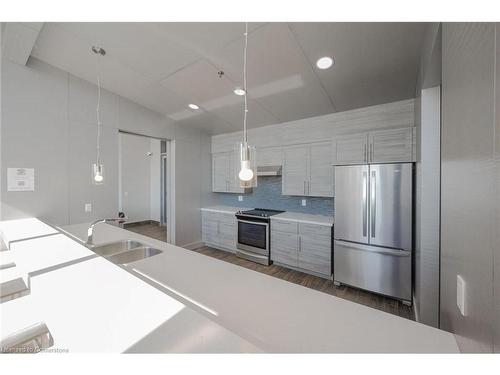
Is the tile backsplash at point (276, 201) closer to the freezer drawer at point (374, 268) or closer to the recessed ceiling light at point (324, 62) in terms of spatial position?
the freezer drawer at point (374, 268)

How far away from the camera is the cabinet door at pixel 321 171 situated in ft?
10.1

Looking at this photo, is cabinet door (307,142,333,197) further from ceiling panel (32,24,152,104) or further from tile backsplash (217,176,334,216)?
ceiling panel (32,24,152,104)

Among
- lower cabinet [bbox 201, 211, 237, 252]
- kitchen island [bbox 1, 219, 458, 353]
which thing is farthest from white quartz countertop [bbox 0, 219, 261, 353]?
lower cabinet [bbox 201, 211, 237, 252]

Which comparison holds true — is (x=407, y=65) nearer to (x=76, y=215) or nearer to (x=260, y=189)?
(x=260, y=189)

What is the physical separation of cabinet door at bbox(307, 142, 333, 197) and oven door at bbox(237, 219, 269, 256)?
100 centimetres

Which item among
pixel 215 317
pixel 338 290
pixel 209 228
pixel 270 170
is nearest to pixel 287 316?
pixel 215 317

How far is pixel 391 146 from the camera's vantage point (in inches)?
100

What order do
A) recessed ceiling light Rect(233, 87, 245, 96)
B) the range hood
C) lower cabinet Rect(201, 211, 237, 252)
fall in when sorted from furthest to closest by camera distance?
lower cabinet Rect(201, 211, 237, 252), the range hood, recessed ceiling light Rect(233, 87, 245, 96)

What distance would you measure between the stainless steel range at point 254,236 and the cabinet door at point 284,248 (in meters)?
0.11

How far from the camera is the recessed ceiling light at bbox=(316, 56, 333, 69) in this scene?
1.99 meters

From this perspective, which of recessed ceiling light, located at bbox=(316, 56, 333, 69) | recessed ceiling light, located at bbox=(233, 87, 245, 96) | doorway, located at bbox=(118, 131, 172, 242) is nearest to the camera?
recessed ceiling light, located at bbox=(316, 56, 333, 69)
